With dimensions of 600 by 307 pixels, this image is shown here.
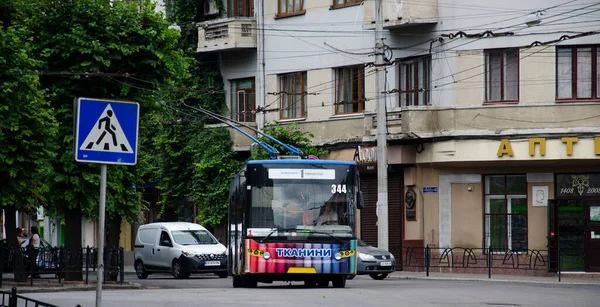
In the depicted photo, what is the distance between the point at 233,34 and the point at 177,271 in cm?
1106

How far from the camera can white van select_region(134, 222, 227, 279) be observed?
3712 centimetres

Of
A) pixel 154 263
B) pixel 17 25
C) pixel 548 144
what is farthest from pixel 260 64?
pixel 17 25

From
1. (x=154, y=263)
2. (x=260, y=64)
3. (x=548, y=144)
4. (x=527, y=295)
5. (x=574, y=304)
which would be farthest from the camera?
(x=260, y=64)

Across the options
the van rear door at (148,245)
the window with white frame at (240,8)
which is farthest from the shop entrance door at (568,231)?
the window with white frame at (240,8)

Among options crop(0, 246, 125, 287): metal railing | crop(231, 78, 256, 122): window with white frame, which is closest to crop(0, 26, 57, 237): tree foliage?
crop(0, 246, 125, 287): metal railing

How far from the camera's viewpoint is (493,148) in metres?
37.4

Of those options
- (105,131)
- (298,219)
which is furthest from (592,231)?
Result: (105,131)

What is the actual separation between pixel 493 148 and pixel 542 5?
4.81m

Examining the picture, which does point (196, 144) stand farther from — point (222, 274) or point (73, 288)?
point (73, 288)

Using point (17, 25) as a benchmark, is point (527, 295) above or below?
below

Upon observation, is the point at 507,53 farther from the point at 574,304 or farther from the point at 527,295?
the point at 574,304

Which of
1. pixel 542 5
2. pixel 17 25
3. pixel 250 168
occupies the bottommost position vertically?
pixel 250 168

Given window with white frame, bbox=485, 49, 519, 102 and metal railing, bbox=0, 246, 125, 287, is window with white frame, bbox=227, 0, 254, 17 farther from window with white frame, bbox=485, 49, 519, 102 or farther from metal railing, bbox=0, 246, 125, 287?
metal railing, bbox=0, 246, 125, 287

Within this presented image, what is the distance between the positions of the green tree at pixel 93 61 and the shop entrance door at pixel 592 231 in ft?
Answer: 47.4
